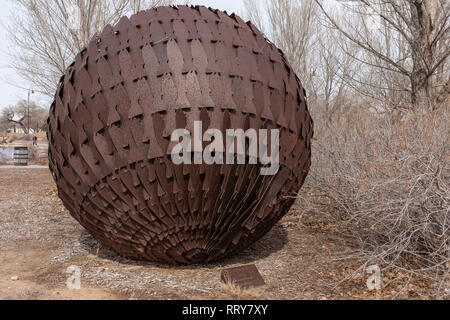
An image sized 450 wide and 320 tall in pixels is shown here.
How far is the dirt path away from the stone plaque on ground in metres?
0.07

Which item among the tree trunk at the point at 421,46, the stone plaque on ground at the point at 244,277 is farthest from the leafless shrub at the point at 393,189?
the tree trunk at the point at 421,46

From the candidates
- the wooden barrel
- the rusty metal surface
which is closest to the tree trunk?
the rusty metal surface

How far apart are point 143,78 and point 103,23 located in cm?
761

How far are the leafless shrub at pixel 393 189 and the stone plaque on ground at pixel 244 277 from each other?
0.77 m

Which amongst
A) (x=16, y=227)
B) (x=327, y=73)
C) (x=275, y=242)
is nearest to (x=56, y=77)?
(x=16, y=227)

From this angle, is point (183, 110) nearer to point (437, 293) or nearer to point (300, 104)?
point (300, 104)

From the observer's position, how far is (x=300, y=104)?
3307 millimetres

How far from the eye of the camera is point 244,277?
116 inches

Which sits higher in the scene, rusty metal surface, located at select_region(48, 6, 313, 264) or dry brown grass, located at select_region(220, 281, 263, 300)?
rusty metal surface, located at select_region(48, 6, 313, 264)

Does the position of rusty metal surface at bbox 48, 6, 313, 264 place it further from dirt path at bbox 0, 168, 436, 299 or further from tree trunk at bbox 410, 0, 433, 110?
tree trunk at bbox 410, 0, 433, 110

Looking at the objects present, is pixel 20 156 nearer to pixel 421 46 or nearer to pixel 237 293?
pixel 421 46

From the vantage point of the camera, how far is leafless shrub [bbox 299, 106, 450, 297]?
3.15 m
